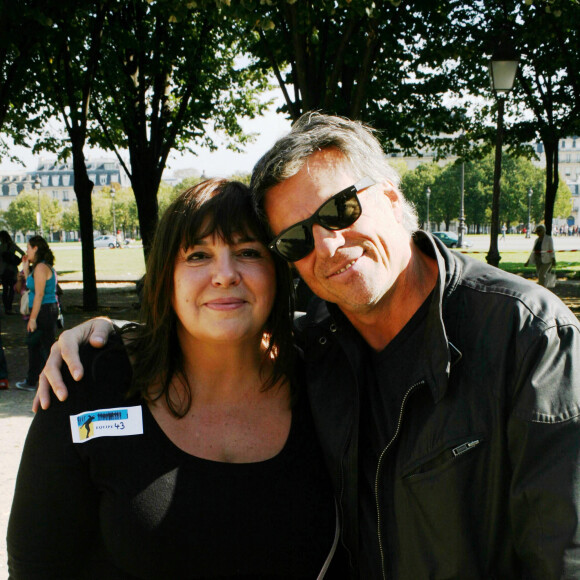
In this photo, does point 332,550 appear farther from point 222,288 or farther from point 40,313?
point 40,313

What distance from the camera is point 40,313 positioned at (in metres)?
8.30

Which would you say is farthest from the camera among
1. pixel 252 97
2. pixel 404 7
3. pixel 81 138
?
pixel 252 97

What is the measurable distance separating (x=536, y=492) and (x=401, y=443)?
1.37 ft

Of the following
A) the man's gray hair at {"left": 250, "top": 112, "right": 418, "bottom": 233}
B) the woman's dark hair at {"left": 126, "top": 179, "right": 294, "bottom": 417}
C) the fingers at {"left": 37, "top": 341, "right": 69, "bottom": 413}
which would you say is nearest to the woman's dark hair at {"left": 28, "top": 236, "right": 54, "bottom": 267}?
the woman's dark hair at {"left": 126, "top": 179, "right": 294, "bottom": 417}

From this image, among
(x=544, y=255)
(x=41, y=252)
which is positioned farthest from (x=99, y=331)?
(x=544, y=255)

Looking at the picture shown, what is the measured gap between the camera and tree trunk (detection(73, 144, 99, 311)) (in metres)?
13.9

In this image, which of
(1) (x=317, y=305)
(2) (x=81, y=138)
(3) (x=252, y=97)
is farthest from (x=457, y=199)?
(1) (x=317, y=305)

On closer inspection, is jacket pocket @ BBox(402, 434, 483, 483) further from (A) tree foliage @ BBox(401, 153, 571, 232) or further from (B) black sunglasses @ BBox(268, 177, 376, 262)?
(A) tree foliage @ BBox(401, 153, 571, 232)

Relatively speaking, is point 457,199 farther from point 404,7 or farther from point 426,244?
point 426,244

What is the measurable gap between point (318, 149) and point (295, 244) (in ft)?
1.11

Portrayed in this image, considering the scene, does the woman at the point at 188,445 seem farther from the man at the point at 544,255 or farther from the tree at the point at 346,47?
the man at the point at 544,255

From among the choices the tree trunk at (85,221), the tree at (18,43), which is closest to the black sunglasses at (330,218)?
the tree at (18,43)

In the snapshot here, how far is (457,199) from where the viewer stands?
80.1 metres

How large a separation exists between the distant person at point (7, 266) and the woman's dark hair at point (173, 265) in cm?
1362
